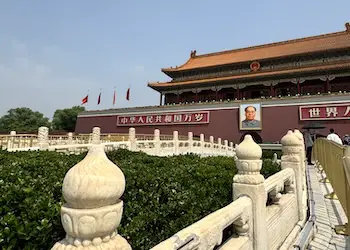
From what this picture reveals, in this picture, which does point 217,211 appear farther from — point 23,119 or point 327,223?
point 23,119

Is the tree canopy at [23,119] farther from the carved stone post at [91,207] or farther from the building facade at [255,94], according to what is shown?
the carved stone post at [91,207]

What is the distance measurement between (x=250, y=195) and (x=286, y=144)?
2.81 m

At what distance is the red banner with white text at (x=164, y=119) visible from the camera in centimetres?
2322

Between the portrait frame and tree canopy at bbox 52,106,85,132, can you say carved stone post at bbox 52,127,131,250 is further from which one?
tree canopy at bbox 52,106,85,132

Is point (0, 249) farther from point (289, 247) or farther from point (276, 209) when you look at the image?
point (289, 247)

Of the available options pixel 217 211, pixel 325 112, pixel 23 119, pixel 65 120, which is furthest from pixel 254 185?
pixel 23 119

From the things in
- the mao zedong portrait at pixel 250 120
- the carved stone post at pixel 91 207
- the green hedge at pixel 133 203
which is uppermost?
the mao zedong portrait at pixel 250 120

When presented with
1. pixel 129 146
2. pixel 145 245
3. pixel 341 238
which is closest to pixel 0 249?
pixel 145 245

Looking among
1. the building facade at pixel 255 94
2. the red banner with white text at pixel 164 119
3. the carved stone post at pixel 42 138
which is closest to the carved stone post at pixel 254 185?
the carved stone post at pixel 42 138

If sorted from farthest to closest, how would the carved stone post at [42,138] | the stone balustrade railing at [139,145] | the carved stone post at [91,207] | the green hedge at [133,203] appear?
the carved stone post at [42,138] → the stone balustrade railing at [139,145] → the green hedge at [133,203] → the carved stone post at [91,207]

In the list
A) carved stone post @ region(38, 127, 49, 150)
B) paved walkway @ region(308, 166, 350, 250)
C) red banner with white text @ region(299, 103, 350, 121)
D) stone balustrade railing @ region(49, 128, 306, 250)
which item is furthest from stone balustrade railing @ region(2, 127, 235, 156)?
red banner with white text @ region(299, 103, 350, 121)

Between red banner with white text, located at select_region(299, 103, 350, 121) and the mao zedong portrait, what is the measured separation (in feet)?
10.8

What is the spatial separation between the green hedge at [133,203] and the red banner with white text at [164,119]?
758 inches

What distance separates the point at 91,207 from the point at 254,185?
1970mm
